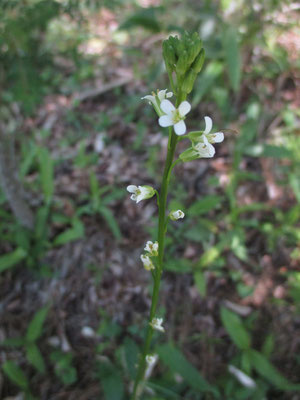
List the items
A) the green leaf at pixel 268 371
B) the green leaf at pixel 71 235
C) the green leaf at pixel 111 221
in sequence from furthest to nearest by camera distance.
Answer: the green leaf at pixel 111 221 < the green leaf at pixel 71 235 < the green leaf at pixel 268 371

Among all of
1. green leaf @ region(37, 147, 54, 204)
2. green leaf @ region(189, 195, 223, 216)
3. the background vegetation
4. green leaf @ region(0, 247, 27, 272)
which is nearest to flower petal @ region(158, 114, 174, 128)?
the background vegetation

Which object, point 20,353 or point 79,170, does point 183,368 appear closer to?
point 20,353

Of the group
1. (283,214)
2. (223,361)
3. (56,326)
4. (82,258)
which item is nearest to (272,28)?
(283,214)

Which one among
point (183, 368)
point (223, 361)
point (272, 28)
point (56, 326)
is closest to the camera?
point (183, 368)

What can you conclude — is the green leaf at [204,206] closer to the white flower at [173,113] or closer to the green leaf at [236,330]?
the green leaf at [236,330]

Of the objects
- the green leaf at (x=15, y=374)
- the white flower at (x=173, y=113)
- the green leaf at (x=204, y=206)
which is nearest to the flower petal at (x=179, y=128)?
the white flower at (x=173, y=113)
